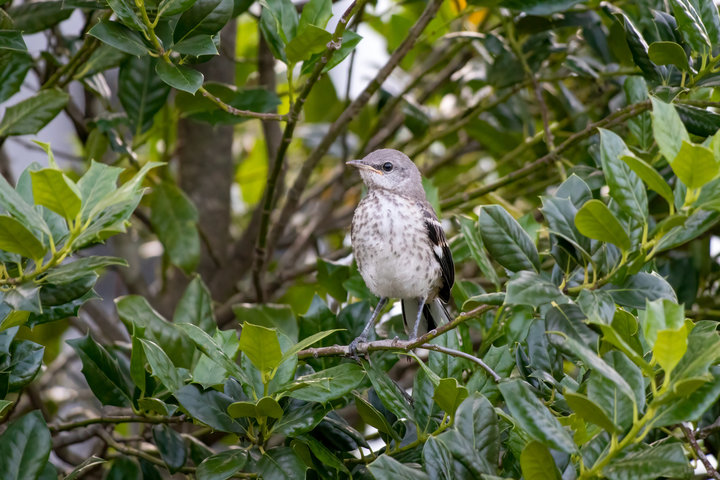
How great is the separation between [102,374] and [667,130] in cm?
154

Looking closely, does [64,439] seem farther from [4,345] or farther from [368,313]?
[368,313]

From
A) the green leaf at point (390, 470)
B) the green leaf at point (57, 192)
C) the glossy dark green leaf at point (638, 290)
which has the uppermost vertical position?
the green leaf at point (57, 192)

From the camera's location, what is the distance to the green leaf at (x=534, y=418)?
146cm

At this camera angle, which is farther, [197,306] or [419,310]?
[419,310]

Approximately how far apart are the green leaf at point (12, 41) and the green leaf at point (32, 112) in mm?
369

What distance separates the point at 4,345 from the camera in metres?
1.94

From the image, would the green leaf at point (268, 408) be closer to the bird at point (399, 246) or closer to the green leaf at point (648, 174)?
the green leaf at point (648, 174)

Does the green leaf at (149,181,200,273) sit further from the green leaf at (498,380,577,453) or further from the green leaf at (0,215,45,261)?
the green leaf at (498,380,577,453)

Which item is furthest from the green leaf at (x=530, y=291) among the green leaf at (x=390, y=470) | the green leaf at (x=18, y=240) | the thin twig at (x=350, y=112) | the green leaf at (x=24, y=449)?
the thin twig at (x=350, y=112)

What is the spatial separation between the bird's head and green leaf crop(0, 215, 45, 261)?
1651mm

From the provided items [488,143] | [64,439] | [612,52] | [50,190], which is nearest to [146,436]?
[64,439]

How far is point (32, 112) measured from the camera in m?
2.54

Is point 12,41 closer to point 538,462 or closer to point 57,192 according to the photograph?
point 57,192

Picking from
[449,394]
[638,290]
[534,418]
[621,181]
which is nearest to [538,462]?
[534,418]
